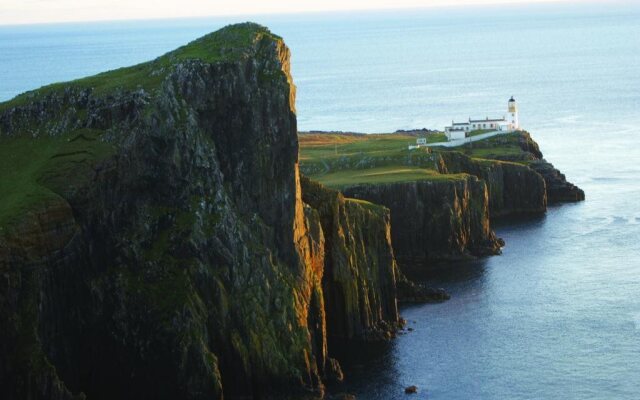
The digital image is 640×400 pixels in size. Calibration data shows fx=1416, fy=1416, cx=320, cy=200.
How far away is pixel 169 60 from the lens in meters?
93.6

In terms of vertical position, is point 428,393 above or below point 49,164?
below

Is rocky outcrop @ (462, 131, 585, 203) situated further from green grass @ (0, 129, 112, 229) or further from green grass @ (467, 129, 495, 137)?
green grass @ (0, 129, 112, 229)

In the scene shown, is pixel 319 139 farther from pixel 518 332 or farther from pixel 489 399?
pixel 489 399

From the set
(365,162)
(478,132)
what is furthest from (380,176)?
(478,132)

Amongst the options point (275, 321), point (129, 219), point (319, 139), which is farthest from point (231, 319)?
point (319, 139)

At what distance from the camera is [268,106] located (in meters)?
91.2

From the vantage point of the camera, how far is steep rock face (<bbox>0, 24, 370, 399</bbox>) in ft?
268

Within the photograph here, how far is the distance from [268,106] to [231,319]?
14874 millimetres

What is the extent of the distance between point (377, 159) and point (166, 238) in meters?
64.8

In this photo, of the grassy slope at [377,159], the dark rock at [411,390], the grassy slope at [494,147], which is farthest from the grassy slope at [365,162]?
the dark rock at [411,390]

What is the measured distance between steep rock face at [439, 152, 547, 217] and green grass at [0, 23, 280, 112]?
58.7 meters

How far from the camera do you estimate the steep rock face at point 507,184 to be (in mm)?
151625

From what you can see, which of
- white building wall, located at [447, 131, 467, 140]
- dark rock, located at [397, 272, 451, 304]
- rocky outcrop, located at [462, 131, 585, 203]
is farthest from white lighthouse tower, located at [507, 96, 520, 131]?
dark rock, located at [397, 272, 451, 304]

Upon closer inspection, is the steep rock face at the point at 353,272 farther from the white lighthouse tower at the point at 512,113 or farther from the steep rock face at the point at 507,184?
the white lighthouse tower at the point at 512,113
